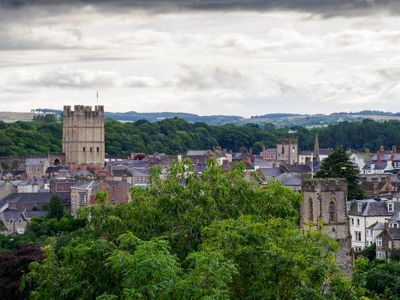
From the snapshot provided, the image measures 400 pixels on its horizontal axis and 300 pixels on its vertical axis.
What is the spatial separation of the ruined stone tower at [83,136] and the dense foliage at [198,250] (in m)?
115

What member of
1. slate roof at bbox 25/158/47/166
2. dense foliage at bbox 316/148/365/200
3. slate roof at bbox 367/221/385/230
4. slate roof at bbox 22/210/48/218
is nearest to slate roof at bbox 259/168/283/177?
slate roof at bbox 25/158/47/166

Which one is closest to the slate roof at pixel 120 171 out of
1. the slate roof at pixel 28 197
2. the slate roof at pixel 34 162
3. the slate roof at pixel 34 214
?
the slate roof at pixel 34 162

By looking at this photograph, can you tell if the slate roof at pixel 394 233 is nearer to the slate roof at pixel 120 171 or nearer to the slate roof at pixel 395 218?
the slate roof at pixel 395 218

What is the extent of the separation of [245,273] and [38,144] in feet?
481

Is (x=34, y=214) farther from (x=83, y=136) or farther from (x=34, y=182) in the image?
(x=83, y=136)

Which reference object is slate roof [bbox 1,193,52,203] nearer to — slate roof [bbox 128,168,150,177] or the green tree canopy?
the green tree canopy

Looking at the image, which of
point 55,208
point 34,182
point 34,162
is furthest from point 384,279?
point 34,162

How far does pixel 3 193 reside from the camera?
4331 inches

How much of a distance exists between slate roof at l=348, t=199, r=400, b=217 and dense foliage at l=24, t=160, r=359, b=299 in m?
34.8

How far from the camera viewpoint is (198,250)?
34.6 meters

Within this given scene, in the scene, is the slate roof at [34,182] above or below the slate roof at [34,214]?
above

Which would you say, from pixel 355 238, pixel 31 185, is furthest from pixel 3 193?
pixel 355 238

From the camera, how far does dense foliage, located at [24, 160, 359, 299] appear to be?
91.8 feet

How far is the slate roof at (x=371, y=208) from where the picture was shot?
75.2 metres
